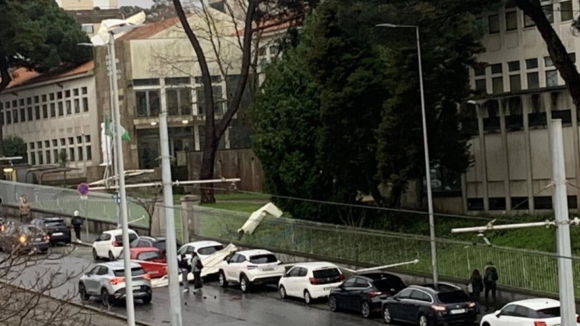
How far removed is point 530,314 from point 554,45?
1409cm

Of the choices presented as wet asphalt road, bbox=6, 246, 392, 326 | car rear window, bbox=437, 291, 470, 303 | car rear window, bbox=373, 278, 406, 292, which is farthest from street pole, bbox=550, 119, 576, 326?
car rear window, bbox=373, 278, 406, 292

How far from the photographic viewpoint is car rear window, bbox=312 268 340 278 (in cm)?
4138

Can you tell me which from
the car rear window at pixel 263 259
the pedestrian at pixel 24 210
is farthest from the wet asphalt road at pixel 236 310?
the pedestrian at pixel 24 210

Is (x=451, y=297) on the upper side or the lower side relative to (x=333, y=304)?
upper

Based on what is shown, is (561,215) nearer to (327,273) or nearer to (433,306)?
(433,306)

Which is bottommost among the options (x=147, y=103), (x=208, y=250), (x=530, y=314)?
(x=530, y=314)

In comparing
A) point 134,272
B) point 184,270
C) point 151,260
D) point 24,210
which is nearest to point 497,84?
point 151,260

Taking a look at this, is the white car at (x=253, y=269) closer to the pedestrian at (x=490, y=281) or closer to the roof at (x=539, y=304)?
the pedestrian at (x=490, y=281)

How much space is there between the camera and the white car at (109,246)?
53.2 metres

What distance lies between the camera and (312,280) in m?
41.4

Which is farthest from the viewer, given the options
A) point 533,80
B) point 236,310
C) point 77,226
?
point 77,226

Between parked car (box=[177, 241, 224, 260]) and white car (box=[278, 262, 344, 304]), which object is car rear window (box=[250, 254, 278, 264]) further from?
parked car (box=[177, 241, 224, 260])

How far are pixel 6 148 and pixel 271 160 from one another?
46.4m

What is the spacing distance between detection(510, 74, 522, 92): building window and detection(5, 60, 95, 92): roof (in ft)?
134
